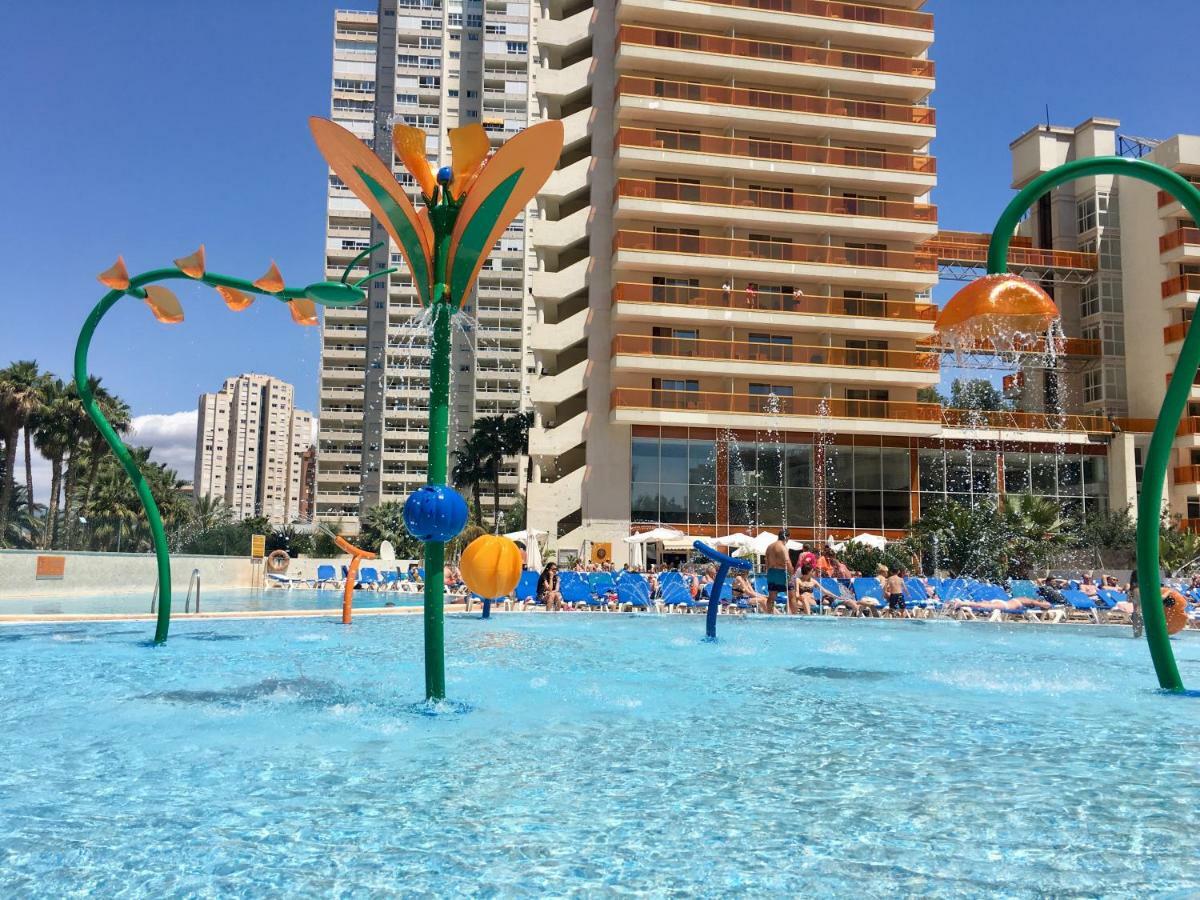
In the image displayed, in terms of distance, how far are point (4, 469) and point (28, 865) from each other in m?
41.6

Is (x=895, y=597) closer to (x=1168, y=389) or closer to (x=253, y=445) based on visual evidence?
(x=1168, y=389)

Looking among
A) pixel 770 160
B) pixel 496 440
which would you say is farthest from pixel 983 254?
pixel 496 440

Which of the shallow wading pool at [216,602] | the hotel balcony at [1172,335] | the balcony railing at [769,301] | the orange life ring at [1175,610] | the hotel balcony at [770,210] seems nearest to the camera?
the orange life ring at [1175,610]

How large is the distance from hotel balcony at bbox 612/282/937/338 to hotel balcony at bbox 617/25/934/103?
8984mm

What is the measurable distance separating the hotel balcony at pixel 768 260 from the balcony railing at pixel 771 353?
269cm

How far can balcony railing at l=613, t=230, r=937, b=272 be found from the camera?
3421cm

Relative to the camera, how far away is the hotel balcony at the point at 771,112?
1384 inches

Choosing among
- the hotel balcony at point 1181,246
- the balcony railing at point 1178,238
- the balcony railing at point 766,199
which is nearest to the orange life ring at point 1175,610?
the balcony railing at point 766,199

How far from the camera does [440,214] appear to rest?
6.89 meters

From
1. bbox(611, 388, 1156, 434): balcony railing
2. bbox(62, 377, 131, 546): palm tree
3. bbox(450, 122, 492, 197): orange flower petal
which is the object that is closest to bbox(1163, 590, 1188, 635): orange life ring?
bbox(450, 122, 492, 197): orange flower petal

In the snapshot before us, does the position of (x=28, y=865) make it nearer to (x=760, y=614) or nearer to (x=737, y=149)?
(x=760, y=614)

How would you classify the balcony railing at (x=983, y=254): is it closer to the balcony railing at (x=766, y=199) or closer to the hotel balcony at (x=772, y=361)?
the balcony railing at (x=766, y=199)

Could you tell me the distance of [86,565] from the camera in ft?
79.1

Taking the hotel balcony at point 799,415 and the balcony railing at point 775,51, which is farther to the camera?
the balcony railing at point 775,51
